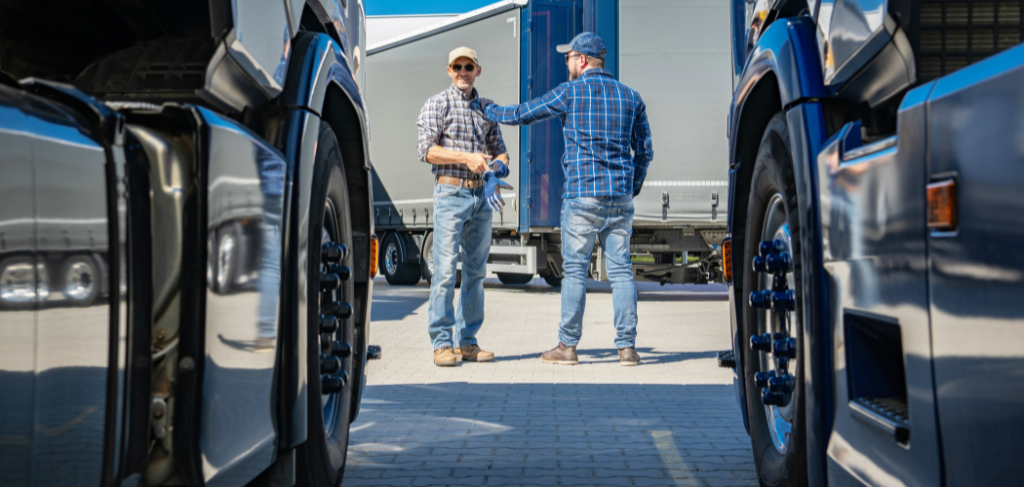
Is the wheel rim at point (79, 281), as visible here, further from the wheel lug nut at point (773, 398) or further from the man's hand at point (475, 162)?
the man's hand at point (475, 162)

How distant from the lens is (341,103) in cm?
278

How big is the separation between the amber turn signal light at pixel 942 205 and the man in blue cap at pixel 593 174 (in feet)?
13.9

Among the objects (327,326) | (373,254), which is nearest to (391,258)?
(373,254)

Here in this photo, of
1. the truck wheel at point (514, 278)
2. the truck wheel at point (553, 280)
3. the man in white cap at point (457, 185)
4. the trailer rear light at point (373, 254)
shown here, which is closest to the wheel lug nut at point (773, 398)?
the trailer rear light at point (373, 254)

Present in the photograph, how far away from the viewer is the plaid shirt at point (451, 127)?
5727 millimetres

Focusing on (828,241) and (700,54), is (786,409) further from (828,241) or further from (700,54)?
(700,54)

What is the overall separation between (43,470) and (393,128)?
1377cm

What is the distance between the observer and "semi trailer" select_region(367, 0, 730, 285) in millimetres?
10531

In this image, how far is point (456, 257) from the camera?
5820mm

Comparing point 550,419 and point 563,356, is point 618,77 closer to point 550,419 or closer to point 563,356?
point 563,356

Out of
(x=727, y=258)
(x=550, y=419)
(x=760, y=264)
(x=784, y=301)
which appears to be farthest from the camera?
(x=550, y=419)

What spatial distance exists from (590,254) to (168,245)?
436 centimetres

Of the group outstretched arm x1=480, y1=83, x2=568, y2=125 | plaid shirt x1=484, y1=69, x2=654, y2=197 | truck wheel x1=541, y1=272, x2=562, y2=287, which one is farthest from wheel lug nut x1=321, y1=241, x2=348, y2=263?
truck wheel x1=541, y1=272, x2=562, y2=287

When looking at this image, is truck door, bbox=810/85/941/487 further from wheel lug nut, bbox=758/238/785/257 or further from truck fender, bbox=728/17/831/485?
wheel lug nut, bbox=758/238/785/257
